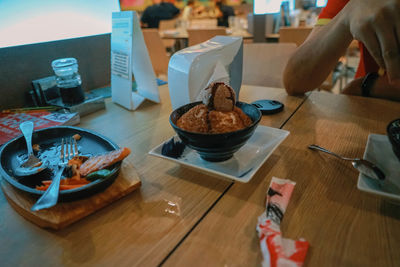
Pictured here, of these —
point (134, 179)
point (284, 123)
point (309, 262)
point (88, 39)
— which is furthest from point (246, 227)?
point (88, 39)

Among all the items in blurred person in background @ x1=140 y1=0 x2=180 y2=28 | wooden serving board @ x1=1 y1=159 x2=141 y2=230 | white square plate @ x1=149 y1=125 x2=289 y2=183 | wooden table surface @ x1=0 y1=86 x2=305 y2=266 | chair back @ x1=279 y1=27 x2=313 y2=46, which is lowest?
wooden table surface @ x1=0 y1=86 x2=305 y2=266

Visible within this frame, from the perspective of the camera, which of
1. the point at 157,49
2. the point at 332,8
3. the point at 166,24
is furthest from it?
the point at 166,24

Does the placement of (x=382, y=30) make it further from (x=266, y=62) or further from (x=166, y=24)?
(x=166, y=24)

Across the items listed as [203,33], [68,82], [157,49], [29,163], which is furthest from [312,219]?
[157,49]

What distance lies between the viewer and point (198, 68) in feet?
2.26

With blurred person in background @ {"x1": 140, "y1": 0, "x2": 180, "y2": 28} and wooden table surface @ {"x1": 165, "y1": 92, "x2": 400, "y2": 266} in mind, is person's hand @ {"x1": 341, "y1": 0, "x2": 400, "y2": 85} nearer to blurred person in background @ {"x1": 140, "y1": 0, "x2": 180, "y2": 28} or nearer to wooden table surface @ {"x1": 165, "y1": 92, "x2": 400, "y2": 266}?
wooden table surface @ {"x1": 165, "y1": 92, "x2": 400, "y2": 266}

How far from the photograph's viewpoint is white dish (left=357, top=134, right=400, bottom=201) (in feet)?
1.26

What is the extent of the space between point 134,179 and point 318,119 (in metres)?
0.56

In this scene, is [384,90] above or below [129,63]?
below

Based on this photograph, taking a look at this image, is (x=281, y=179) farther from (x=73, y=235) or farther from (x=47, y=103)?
(x=47, y=103)

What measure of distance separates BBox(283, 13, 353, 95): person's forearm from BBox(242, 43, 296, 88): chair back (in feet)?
1.29

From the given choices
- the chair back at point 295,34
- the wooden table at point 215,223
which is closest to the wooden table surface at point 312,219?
the wooden table at point 215,223

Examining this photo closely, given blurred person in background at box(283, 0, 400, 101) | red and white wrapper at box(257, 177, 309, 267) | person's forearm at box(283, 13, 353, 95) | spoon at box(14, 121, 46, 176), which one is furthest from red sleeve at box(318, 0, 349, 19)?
spoon at box(14, 121, 46, 176)

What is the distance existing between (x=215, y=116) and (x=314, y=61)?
61 centimetres
